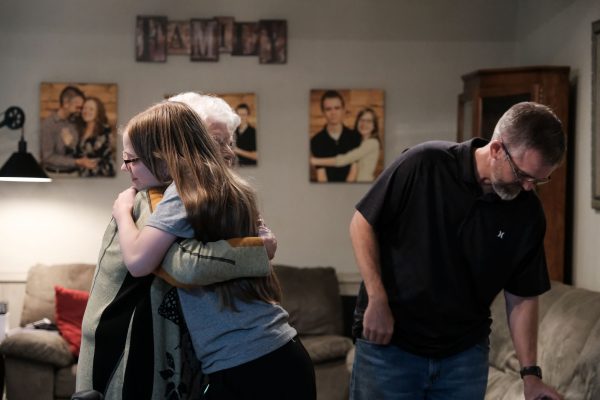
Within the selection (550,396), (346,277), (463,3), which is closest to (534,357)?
(550,396)

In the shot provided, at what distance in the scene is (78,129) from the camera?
5219mm

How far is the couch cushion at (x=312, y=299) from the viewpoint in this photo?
4934mm

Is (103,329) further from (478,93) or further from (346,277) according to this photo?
(346,277)

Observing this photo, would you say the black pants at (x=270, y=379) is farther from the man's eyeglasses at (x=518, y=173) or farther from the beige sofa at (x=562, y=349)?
the beige sofa at (x=562, y=349)

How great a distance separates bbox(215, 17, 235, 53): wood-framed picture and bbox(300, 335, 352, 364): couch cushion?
6.48ft

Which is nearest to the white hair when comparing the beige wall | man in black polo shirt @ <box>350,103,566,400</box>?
man in black polo shirt @ <box>350,103,566,400</box>

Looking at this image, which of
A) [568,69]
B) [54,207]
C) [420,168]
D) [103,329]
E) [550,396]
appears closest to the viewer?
[103,329]

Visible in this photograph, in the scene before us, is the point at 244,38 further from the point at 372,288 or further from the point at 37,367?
the point at 372,288

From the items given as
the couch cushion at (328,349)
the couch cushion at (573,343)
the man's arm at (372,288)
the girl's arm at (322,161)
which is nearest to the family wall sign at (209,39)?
the girl's arm at (322,161)

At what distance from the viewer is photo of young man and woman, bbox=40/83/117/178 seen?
5.20 meters

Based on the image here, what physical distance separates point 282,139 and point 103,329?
387 centimetres

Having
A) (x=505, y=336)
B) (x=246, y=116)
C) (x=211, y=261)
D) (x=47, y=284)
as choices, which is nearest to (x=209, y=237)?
(x=211, y=261)

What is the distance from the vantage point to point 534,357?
211 centimetres

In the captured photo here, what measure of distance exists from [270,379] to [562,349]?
6.66 ft
